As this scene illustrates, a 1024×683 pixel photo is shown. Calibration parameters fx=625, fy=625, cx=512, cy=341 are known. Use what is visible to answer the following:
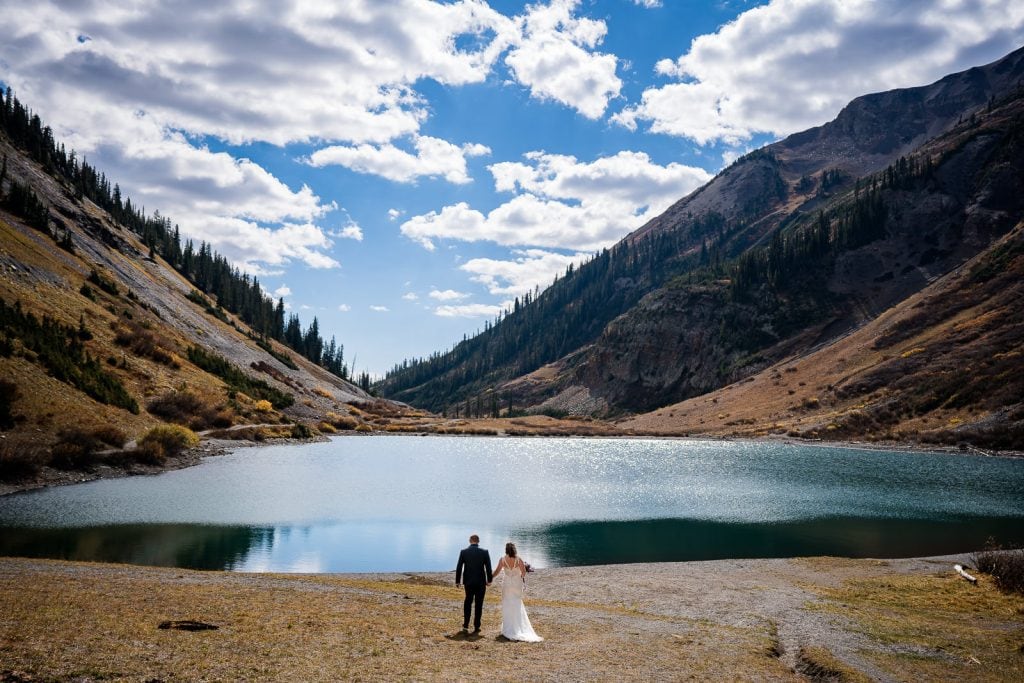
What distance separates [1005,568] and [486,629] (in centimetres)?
2305

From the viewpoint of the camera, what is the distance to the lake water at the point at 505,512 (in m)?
35.0

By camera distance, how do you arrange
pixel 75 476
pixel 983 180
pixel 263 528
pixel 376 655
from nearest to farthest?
pixel 376 655 < pixel 263 528 < pixel 75 476 < pixel 983 180

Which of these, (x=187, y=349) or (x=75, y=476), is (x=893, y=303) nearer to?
(x=187, y=349)

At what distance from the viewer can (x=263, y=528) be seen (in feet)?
132

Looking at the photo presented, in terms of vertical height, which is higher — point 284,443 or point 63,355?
point 63,355

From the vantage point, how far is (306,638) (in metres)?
15.0

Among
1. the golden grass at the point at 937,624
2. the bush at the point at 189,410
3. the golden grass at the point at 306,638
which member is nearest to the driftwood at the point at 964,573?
the golden grass at the point at 937,624

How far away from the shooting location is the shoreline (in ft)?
158

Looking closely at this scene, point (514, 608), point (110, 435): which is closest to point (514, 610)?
point (514, 608)

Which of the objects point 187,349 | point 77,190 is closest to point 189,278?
point 77,190

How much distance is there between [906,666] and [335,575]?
22730 mm

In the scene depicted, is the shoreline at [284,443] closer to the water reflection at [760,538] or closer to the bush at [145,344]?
the bush at [145,344]

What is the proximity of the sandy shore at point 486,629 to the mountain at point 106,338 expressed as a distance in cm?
3637

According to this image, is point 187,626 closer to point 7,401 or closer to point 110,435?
point 7,401
